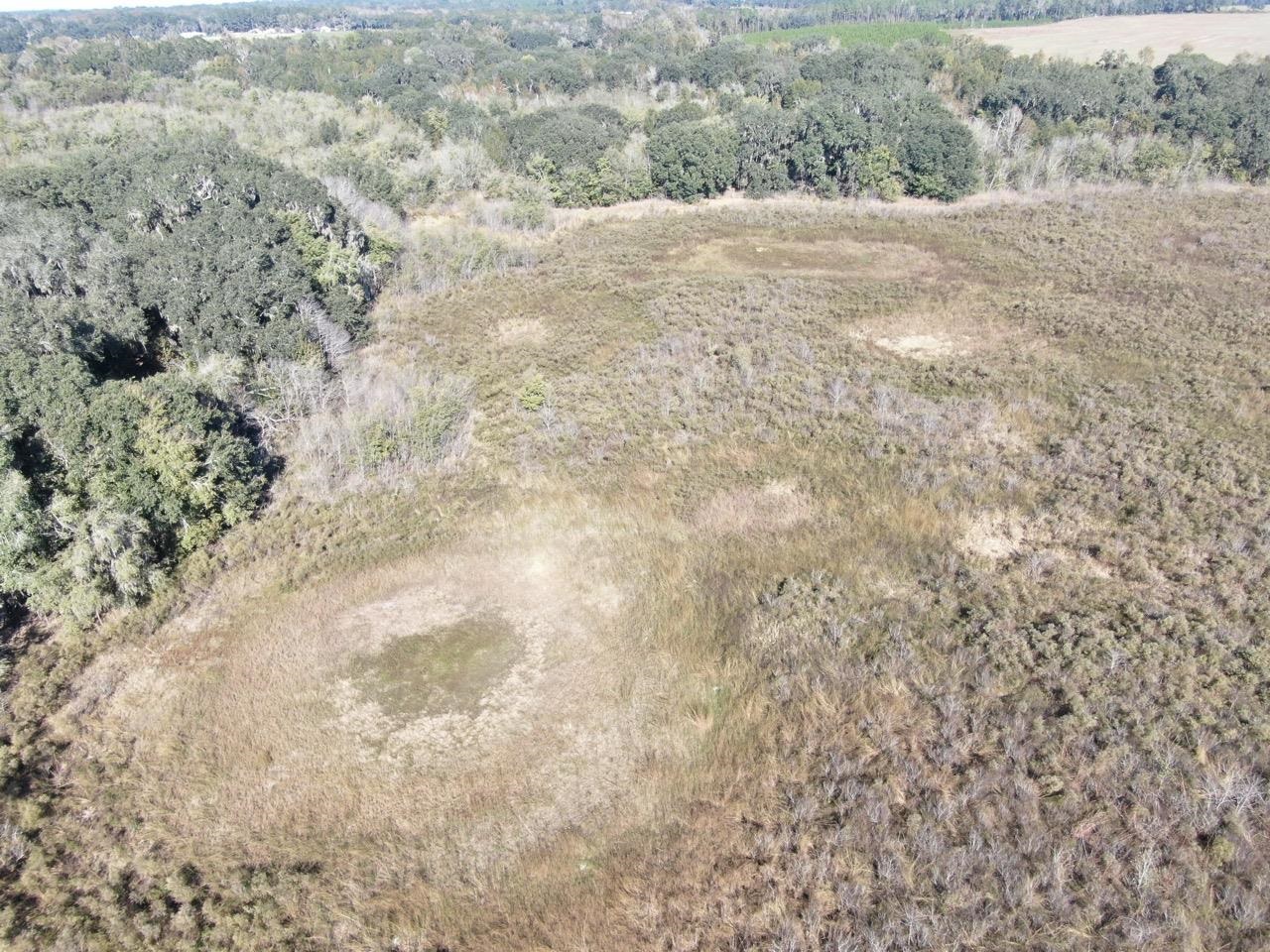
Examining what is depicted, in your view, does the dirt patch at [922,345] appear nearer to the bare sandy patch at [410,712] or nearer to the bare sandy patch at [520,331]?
the bare sandy patch at [520,331]

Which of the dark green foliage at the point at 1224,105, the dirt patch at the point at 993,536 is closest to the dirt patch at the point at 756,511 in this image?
the dirt patch at the point at 993,536

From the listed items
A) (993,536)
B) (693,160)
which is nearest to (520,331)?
(993,536)

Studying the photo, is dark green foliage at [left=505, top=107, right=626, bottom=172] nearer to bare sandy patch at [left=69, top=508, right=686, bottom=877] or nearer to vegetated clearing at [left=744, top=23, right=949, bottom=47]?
bare sandy patch at [left=69, top=508, right=686, bottom=877]

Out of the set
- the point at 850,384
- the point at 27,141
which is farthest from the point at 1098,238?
the point at 27,141

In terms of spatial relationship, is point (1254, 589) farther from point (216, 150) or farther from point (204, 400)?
point (216, 150)

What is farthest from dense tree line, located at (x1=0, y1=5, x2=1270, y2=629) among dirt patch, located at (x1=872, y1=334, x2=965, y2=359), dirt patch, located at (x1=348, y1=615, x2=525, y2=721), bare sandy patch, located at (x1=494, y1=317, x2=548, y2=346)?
dirt patch, located at (x1=872, y1=334, x2=965, y2=359)

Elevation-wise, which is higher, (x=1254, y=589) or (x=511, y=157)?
(x=511, y=157)

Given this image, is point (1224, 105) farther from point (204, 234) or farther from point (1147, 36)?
point (204, 234)
